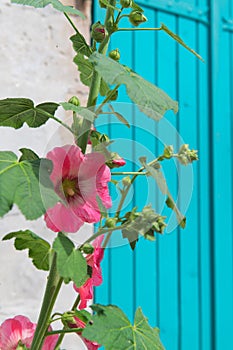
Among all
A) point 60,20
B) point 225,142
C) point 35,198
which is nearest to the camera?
point 35,198

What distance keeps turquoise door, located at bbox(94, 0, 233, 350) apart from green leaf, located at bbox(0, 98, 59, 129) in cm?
138

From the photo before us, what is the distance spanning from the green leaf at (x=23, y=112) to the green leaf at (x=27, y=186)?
0.13 m

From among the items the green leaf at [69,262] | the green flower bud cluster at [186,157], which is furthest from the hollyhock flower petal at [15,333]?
the green flower bud cluster at [186,157]

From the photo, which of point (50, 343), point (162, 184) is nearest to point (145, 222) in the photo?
point (162, 184)

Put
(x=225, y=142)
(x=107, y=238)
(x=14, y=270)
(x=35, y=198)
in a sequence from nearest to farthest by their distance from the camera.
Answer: (x=35, y=198)
(x=107, y=238)
(x=14, y=270)
(x=225, y=142)

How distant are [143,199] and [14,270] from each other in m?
0.62

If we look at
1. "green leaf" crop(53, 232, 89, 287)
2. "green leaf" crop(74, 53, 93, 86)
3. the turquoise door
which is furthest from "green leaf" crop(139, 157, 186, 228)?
the turquoise door

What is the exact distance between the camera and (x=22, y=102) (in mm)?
1120

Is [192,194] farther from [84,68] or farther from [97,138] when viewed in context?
[97,138]

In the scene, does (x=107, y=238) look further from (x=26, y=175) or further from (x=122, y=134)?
(x=122, y=134)

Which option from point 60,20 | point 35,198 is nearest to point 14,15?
point 60,20

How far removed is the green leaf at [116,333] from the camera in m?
1.06

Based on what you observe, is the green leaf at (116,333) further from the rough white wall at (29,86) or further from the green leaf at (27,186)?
the rough white wall at (29,86)

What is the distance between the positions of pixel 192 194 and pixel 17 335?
1611 millimetres
